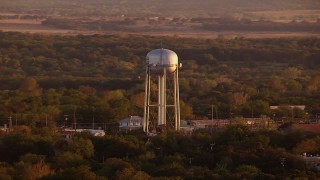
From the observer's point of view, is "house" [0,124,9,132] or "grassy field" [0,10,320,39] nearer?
"house" [0,124,9,132]

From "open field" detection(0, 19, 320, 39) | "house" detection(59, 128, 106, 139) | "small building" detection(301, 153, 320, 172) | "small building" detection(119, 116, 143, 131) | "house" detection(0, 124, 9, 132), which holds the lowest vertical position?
"small building" detection(301, 153, 320, 172)

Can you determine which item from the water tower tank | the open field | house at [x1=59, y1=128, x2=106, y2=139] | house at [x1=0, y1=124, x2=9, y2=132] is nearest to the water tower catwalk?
the water tower tank

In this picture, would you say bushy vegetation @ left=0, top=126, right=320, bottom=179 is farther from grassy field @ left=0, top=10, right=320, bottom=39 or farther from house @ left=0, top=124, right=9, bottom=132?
grassy field @ left=0, top=10, right=320, bottom=39

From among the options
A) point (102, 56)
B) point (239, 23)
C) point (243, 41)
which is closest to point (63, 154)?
point (102, 56)

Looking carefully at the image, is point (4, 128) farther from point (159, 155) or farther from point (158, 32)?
point (158, 32)

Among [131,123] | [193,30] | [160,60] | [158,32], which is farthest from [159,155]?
[193,30]

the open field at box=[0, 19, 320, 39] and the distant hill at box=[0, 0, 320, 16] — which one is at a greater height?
the distant hill at box=[0, 0, 320, 16]
